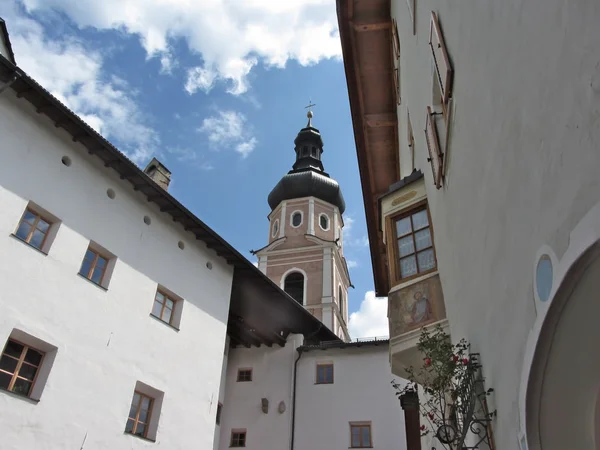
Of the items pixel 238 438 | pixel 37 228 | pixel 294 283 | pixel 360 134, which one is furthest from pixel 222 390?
pixel 294 283

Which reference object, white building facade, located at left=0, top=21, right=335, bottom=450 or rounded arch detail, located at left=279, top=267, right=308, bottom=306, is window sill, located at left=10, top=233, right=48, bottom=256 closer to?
white building facade, located at left=0, top=21, right=335, bottom=450

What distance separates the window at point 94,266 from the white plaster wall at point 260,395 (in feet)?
30.9

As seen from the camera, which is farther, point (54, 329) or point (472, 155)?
point (54, 329)

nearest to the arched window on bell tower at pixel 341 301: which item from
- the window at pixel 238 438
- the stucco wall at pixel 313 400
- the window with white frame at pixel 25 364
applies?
the stucco wall at pixel 313 400

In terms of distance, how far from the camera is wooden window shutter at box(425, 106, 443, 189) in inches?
283

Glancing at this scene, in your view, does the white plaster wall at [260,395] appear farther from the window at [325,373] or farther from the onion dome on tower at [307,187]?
the onion dome on tower at [307,187]

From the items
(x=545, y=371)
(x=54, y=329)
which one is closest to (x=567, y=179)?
(x=545, y=371)

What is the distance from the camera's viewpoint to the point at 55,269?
38.4ft

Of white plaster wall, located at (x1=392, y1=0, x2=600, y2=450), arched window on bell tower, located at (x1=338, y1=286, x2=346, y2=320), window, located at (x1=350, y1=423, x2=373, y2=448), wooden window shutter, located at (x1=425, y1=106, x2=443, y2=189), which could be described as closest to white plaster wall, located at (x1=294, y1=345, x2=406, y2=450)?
window, located at (x1=350, y1=423, x2=373, y2=448)

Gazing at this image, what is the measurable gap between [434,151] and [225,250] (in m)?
10.6

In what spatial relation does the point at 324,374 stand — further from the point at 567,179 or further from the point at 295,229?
the point at 295,229

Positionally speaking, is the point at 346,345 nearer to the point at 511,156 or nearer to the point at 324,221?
the point at 511,156

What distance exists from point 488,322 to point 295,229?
37.8 m

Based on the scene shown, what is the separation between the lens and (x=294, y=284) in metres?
40.3
